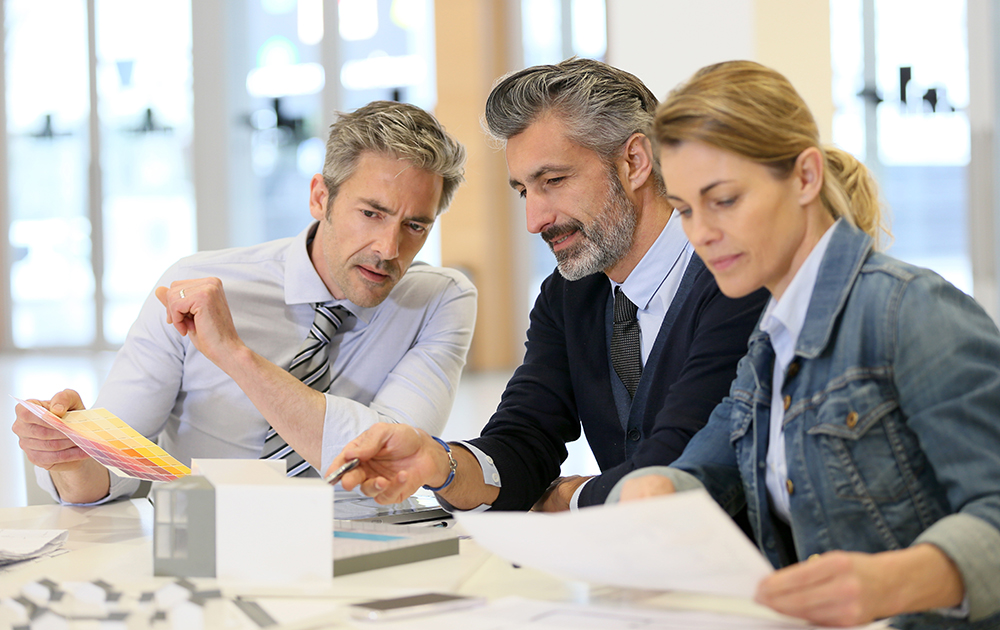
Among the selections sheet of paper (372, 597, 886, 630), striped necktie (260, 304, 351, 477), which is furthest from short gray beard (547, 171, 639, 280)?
sheet of paper (372, 597, 886, 630)

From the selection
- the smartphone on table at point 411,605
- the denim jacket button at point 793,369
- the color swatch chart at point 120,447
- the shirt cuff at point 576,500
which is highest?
the denim jacket button at point 793,369

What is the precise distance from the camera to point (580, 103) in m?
1.60

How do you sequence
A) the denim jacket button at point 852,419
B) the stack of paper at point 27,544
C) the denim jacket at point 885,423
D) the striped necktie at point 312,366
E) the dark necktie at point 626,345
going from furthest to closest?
the striped necktie at point 312,366 < the dark necktie at point 626,345 < the stack of paper at point 27,544 < the denim jacket button at point 852,419 < the denim jacket at point 885,423

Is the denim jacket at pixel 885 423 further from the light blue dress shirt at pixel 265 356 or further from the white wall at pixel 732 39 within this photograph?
the white wall at pixel 732 39

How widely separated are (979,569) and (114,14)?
9.63m

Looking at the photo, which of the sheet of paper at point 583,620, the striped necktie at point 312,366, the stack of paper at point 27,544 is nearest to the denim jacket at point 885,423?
the sheet of paper at point 583,620

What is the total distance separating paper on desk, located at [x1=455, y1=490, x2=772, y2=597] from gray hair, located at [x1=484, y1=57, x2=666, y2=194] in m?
0.91

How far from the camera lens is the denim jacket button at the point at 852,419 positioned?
0.96m

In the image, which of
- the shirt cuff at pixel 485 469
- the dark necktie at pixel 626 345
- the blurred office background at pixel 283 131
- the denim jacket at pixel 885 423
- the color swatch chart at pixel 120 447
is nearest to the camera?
the denim jacket at pixel 885 423

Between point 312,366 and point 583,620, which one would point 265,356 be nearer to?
point 312,366

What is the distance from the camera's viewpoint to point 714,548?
30.0 inches

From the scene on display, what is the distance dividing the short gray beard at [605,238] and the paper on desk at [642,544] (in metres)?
0.80

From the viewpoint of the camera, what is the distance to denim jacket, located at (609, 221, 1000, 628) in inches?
33.7

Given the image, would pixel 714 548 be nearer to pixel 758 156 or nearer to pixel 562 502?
pixel 758 156
